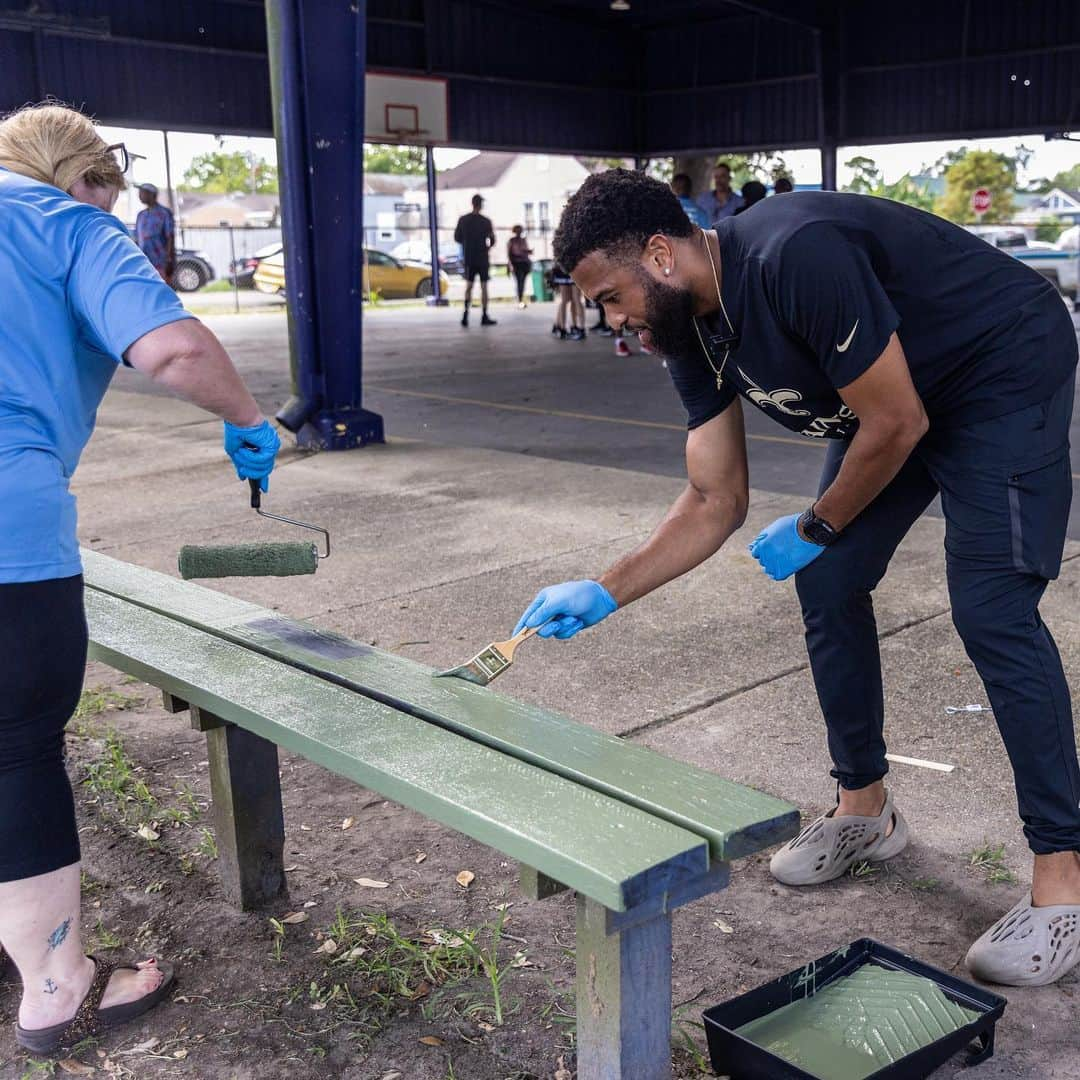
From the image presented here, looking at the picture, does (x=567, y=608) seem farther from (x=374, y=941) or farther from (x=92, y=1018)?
(x=92, y=1018)

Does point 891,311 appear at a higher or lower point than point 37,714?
higher

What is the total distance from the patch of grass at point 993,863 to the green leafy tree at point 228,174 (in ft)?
226

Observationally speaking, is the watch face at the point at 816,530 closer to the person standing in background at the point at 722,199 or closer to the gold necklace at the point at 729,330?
Result: the gold necklace at the point at 729,330

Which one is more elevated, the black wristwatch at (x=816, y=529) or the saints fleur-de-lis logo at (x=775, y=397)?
the saints fleur-de-lis logo at (x=775, y=397)

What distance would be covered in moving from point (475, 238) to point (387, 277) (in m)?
12.8

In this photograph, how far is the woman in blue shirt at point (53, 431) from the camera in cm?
192

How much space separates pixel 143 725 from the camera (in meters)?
3.61

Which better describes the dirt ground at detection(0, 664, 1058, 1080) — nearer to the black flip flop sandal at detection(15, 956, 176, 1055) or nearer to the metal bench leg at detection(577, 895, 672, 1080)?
the black flip flop sandal at detection(15, 956, 176, 1055)

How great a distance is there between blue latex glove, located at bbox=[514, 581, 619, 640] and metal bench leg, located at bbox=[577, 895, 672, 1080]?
681mm

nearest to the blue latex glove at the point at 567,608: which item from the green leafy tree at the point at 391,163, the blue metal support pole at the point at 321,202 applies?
the blue metal support pole at the point at 321,202

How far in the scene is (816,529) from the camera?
2.43 metres

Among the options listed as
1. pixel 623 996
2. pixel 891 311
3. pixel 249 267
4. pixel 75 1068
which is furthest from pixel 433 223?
pixel 623 996

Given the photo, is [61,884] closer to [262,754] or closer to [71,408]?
[262,754]

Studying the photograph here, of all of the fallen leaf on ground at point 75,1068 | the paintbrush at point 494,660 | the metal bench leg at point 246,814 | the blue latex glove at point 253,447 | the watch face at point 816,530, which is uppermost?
the blue latex glove at point 253,447
